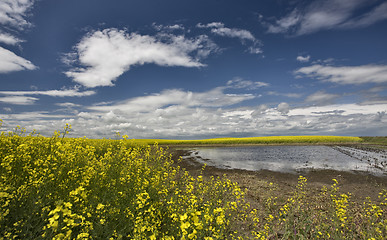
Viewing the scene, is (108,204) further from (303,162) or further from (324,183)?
(303,162)

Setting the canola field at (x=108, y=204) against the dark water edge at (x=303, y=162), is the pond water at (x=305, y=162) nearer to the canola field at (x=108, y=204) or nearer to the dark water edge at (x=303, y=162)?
the dark water edge at (x=303, y=162)

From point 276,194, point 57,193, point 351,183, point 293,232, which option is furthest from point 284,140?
point 57,193

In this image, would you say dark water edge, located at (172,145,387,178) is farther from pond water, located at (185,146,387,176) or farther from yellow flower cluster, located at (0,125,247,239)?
yellow flower cluster, located at (0,125,247,239)

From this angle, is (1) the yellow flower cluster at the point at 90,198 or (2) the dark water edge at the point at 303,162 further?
(2) the dark water edge at the point at 303,162

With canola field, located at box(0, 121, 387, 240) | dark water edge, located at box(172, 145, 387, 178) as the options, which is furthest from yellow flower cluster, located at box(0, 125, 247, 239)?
dark water edge, located at box(172, 145, 387, 178)

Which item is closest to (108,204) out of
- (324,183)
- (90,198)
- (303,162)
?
(90,198)

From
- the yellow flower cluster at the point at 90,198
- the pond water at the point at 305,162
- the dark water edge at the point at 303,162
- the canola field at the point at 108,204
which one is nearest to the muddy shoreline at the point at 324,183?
the dark water edge at the point at 303,162

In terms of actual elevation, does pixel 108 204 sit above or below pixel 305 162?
above

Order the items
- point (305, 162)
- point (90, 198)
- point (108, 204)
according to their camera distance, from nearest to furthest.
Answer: point (108, 204) → point (90, 198) → point (305, 162)

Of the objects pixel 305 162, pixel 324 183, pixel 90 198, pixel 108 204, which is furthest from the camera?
pixel 305 162

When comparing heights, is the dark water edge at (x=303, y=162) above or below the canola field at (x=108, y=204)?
below

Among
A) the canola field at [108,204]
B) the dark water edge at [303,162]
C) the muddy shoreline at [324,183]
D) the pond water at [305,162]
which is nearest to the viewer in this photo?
the canola field at [108,204]

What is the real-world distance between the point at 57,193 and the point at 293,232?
22.8 ft

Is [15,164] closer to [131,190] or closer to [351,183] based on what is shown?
[131,190]
